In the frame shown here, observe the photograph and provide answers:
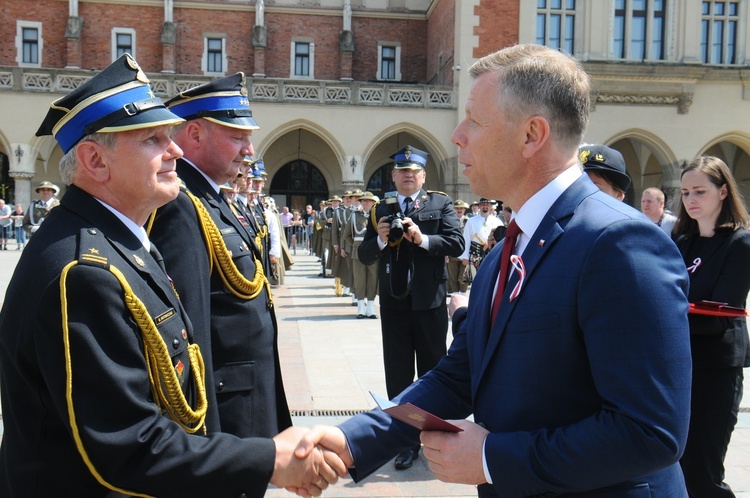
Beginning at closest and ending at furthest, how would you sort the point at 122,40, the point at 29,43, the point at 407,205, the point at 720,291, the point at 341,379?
the point at 720,291 → the point at 407,205 → the point at 341,379 → the point at 29,43 → the point at 122,40

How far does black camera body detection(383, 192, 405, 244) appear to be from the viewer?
17.4 ft

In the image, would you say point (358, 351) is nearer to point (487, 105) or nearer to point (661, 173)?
point (487, 105)

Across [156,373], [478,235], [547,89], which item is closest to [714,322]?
[547,89]

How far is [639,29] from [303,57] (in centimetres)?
1426

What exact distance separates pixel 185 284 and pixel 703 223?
2.67m

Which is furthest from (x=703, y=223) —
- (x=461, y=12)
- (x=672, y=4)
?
(x=672, y=4)

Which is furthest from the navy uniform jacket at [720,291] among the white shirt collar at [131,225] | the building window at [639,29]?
the building window at [639,29]

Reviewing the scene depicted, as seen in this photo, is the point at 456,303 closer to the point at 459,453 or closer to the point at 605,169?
the point at 459,453

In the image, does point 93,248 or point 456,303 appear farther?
point 456,303

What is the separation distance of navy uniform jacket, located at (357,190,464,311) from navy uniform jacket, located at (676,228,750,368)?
201 cm

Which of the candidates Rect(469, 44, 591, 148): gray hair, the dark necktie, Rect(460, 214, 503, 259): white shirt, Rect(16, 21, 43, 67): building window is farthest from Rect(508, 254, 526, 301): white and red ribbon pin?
Rect(16, 21, 43, 67): building window

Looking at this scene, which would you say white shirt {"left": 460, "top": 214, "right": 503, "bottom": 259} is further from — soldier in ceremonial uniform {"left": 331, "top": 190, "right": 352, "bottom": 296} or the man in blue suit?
the man in blue suit

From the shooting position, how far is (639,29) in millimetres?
27422

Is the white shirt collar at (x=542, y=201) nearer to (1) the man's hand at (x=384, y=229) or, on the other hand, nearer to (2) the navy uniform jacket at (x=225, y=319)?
(2) the navy uniform jacket at (x=225, y=319)
